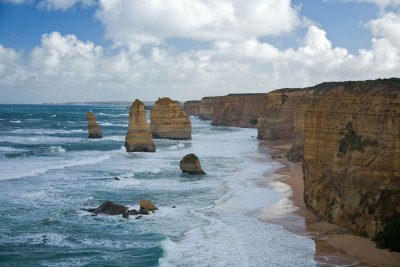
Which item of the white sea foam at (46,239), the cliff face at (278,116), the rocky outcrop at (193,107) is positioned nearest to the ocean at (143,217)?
the white sea foam at (46,239)

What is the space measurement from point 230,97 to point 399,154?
97.0 m

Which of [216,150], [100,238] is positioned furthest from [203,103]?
[100,238]

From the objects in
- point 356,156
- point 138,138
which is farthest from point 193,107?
point 356,156

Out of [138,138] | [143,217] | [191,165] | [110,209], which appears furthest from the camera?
[138,138]

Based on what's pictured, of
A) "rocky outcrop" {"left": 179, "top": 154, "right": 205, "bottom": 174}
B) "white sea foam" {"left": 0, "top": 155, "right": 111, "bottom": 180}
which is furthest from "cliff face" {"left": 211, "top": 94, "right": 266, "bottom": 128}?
"rocky outcrop" {"left": 179, "top": 154, "right": 205, "bottom": 174}

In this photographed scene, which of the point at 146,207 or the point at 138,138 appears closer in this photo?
the point at 146,207

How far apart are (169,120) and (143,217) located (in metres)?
45.7

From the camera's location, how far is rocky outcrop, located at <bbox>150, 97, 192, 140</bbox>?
68.8m

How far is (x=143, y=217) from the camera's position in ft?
82.5

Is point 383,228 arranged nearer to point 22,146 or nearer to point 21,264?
point 21,264

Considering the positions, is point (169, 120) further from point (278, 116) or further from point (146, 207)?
point (146, 207)

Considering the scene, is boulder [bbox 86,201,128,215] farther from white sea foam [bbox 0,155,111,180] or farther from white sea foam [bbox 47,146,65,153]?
white sea foam [bbox 47,146,65,153]

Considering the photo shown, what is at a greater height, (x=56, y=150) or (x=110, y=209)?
(x=56, y=150)

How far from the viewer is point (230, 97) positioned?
115562 millimetres
